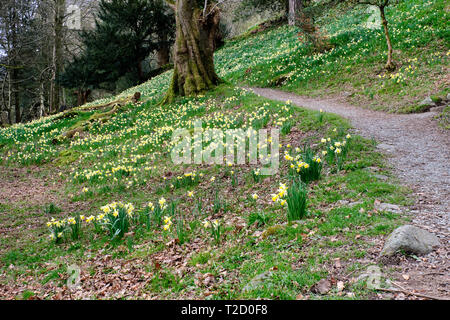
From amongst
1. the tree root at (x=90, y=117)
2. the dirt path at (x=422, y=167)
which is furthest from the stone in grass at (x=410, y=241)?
the tree root at (x=90, y=117)

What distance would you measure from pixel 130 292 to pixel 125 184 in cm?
406

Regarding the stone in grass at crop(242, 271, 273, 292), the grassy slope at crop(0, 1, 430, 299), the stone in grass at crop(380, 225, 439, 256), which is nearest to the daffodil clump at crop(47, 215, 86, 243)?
the grassy slope at crop(0, 1, 430, 299)

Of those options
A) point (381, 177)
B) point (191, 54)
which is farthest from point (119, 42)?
point (381, 177)

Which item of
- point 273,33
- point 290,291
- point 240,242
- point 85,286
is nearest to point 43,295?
point 85,286

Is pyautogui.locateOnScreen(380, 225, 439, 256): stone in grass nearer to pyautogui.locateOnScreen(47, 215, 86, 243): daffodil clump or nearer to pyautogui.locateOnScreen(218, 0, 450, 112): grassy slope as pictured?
pyautogui.locateOnScreen(47, 215, 86, 243): daffodil clump

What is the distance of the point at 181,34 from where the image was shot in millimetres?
12008

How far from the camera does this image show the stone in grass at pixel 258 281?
2668 mm

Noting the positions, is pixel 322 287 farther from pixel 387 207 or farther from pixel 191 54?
pixel 191 54

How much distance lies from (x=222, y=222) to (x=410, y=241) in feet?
7.75

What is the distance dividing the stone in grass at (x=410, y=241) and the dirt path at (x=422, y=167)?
0.08 m

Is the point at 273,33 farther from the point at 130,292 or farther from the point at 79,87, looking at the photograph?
the point at 130,292

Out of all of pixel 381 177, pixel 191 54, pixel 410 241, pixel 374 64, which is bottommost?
pixel 410 241

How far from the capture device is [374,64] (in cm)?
1120
